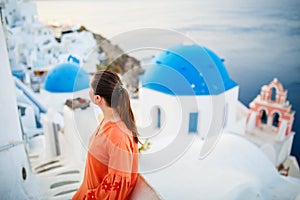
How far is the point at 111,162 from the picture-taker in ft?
4.90

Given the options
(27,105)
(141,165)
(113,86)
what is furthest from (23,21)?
(113,86)

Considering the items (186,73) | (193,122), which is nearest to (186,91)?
(186,73)

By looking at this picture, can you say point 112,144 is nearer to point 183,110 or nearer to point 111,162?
point 111,162

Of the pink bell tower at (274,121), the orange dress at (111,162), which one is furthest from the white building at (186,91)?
the orange dress at (111,162)

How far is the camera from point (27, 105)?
10672 millimetres

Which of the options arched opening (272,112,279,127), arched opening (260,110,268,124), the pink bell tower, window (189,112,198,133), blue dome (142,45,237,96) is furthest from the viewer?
arched opening (260,110,268,124)

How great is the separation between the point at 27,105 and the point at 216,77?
8.18 metres

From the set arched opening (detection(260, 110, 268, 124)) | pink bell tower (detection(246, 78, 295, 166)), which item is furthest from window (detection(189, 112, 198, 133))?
arched opening (detection(260, 110, 268, 124))

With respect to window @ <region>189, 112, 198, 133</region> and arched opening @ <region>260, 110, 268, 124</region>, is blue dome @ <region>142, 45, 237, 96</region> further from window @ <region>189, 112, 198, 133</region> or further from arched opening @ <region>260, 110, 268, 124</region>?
arched opening @ <region>260, 110, 268, 124</region>

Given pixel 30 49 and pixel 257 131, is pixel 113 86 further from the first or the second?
pixel 30 49

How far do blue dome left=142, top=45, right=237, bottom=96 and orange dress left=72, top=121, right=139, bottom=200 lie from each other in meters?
3.83

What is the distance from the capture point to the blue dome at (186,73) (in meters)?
5.54

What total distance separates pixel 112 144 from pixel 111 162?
10cm

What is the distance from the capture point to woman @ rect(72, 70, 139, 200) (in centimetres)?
151
